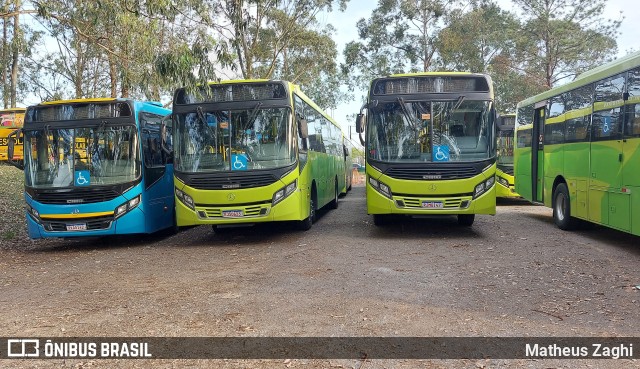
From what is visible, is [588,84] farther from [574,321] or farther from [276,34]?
[276,34]

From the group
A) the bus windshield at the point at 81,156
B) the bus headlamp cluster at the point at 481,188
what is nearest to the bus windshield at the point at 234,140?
the bus windshield at the point at 81,156

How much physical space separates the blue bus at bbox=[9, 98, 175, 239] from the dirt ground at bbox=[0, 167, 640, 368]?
624mm

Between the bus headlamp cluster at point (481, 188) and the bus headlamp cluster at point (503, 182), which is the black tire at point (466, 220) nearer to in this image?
the bus headlamp cluster at point (481, 188)

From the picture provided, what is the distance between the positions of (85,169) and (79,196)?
1.81 feet

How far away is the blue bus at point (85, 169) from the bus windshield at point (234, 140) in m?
1.13

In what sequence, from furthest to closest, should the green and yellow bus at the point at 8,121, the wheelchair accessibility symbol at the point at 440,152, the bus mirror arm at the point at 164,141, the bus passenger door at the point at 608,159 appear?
the green and yellow bus at the point at 8,121 → the bus mirror arm at the point at 164,141 → the wheelchair accessibility symbol at the point at 440,152 → the bus passenger door at the point at 608,159

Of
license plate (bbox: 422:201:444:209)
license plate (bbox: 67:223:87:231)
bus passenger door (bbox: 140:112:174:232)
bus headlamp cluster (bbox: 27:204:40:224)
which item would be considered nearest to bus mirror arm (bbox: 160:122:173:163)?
bus passenger door (bbox: 140:112:174:232)

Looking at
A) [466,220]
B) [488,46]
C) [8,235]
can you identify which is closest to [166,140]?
[8,235]

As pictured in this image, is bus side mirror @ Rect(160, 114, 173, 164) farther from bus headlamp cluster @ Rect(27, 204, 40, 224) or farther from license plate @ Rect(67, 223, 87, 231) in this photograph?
bus headlamp cluster @ Rect(27, 204, 40, 224)

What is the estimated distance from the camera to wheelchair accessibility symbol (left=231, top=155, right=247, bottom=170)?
31.3ft

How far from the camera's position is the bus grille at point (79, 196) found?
32.0ft

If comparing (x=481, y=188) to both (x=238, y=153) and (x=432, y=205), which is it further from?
(x=238, y=153)

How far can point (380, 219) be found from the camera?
435 inches

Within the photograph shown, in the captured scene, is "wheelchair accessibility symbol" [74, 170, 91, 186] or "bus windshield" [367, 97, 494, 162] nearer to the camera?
"bus windshield" [367, 97, 494, 162]
